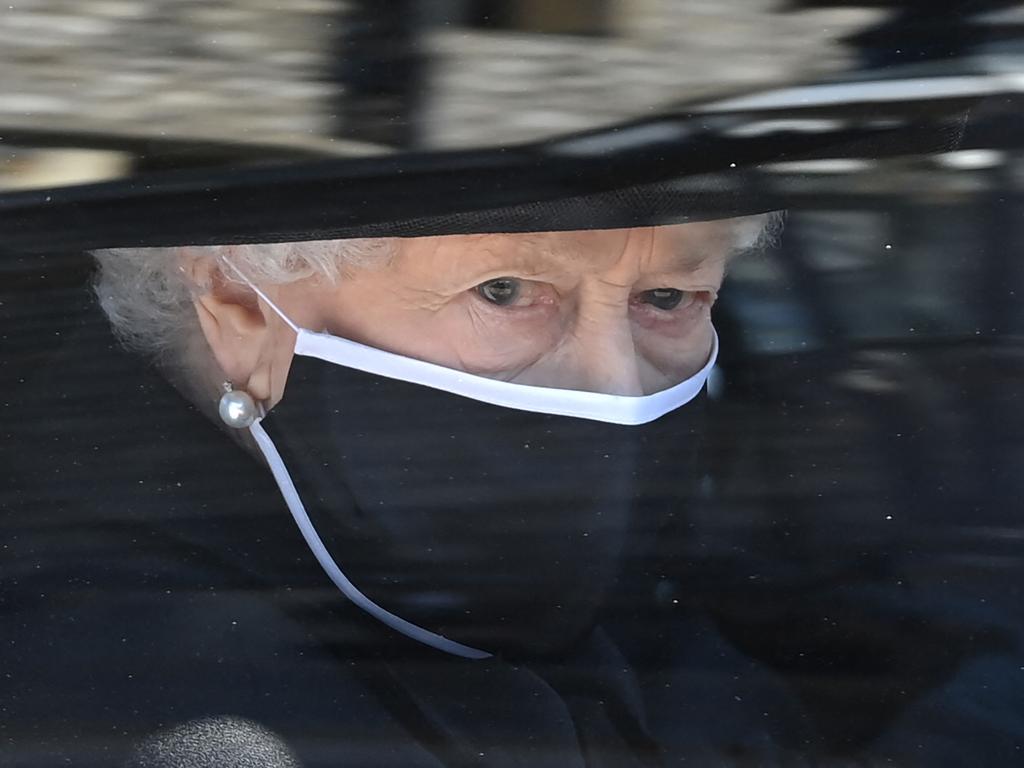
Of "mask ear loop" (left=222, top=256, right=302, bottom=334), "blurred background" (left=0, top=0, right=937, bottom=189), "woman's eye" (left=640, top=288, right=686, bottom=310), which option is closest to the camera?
"blurred background" (left=0, top=0, right=937, bottom=189)

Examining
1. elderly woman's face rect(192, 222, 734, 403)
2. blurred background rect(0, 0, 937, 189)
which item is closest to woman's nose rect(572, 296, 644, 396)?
elderly woman's face rect(192, 222, 734, 403)

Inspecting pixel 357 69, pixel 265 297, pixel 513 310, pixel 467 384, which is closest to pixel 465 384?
pixel 467 384

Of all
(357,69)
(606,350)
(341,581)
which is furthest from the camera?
(606,350)

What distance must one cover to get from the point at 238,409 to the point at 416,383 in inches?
8.8

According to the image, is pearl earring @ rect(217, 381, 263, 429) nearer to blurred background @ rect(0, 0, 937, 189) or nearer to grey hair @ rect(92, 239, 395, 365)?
grey hair @ rect(92, 239, 395, 365)

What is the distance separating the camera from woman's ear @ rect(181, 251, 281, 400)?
1.51 m

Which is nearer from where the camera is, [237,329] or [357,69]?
[357,69]

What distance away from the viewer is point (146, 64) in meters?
0.95

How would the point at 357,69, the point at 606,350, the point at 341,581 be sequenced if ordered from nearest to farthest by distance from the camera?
the point at 357,69, the point at 341,581, the point at 606,350

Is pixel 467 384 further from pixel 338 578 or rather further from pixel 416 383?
pixel 338 578

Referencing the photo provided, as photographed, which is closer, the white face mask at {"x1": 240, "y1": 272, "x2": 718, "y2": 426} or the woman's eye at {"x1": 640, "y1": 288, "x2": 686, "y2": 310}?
the white face mask at {"x1": 240, "y1": 272, "x2": 718, "y2": 426}

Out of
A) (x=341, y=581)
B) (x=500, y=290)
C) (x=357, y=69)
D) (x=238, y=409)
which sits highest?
(x=357, y=69)

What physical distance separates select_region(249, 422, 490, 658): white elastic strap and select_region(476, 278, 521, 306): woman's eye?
0.31 metres

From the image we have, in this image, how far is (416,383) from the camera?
1.44 meters
